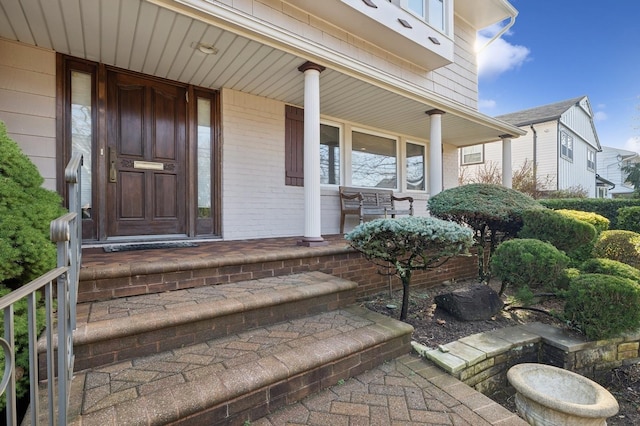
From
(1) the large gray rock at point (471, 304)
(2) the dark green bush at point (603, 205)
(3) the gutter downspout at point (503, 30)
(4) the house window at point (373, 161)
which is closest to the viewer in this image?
(1) the large gray rock at point (471, 304)

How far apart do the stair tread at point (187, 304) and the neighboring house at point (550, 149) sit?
12.5 m

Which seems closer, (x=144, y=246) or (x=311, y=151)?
(x=144, y=246)

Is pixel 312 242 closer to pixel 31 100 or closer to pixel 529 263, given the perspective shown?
pixel 529 263

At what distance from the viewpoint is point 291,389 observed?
1709 mm

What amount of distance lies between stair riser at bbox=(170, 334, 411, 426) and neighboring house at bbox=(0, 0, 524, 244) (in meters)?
1.75

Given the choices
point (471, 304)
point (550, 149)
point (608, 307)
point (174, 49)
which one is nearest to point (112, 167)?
point (174, 49)

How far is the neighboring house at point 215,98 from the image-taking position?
306 cm

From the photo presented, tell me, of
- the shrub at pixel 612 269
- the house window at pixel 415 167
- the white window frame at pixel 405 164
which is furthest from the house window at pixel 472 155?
the shrub at pixel 612 269

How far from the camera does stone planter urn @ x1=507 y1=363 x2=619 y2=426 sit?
1764 millimetres

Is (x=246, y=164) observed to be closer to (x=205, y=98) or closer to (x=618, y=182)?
(x=205, y=98)

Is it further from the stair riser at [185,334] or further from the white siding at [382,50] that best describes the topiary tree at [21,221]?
the white siding at [382,50]

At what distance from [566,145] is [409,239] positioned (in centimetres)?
1605

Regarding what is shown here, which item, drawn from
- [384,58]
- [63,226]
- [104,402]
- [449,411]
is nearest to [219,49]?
[384,58]

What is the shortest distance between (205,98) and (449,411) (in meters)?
4.35
